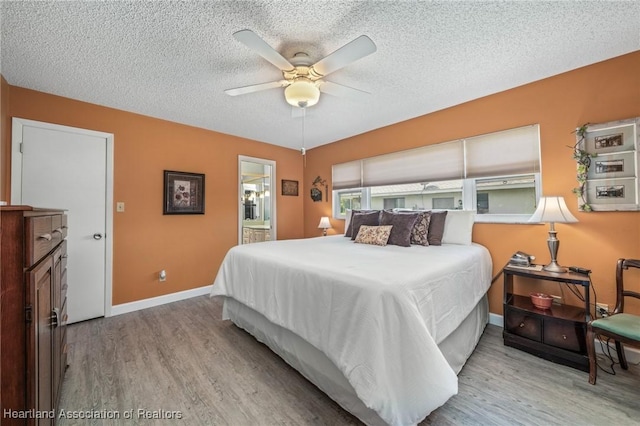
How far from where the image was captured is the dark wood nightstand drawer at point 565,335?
195 cm

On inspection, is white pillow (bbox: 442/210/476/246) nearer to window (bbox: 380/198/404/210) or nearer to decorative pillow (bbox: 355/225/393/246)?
decorative pillow (bbox: 355/225/393/246)

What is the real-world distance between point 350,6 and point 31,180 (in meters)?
3.43

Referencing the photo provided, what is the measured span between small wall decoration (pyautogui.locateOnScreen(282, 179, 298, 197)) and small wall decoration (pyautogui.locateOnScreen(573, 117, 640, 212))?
3977 millimetres

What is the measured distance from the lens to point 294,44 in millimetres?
1948

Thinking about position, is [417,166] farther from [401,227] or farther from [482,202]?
[401,227]

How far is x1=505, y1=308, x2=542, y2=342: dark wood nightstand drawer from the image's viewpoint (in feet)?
7.02

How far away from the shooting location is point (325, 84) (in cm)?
226

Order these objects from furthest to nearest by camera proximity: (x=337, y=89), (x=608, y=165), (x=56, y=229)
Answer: (x=337, y=89) < (x=608, y=165) < (x=56, y=229)

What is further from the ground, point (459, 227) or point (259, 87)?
point (259, 87)

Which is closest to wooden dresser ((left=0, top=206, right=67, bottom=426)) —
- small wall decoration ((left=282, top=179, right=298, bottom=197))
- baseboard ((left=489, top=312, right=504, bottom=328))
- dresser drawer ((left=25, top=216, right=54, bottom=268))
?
dresser drawer ((left=25, top=216, right=54, bottom=268))

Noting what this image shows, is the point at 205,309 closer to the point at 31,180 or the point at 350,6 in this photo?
the point at 31,180

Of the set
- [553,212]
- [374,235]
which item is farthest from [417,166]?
[553,212]

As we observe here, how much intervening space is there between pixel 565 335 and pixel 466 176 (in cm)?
173

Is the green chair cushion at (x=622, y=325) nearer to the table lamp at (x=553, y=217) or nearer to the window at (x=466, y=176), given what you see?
the table lamp at (x=553, y=217)
